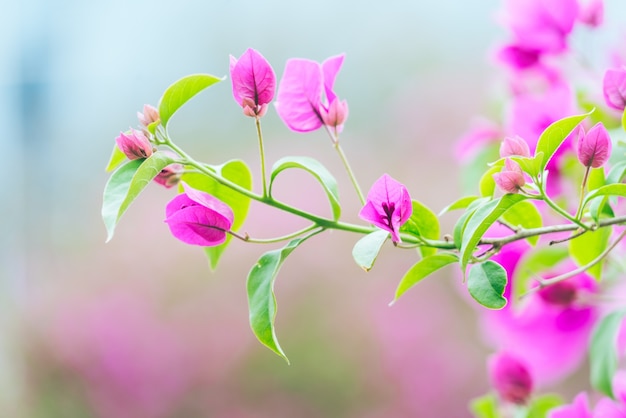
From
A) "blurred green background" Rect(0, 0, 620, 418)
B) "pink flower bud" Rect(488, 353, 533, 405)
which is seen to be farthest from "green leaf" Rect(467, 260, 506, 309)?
"blurred green background" Rect(0, 0, 620, 418)

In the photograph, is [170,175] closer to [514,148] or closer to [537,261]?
[514,148]

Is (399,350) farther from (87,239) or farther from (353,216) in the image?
(87,239)

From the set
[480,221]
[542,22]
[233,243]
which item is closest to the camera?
[480,221]

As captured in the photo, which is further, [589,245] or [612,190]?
[589,245]

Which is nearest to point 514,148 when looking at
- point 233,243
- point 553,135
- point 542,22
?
point 553,135

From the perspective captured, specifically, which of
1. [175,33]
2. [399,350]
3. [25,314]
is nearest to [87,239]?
[25,314]

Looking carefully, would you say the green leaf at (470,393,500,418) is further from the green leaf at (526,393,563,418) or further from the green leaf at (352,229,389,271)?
the green leaf at (352,229,389,271)
